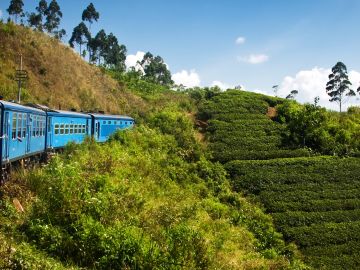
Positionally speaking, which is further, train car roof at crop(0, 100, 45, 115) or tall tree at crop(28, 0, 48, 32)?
tall tree at crop(28, 0, 48, 32)

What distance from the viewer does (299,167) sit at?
31.0 meters

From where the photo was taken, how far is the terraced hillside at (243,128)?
33.2 m

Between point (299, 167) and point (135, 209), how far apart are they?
63.2ft

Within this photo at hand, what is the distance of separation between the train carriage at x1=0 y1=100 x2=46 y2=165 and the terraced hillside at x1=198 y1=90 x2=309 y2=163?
15.5m

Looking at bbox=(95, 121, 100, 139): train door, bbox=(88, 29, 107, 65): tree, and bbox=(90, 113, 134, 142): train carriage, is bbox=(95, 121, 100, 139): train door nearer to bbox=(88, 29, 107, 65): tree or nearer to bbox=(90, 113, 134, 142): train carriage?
bbox=(90, 113, 134, 142): train carriage

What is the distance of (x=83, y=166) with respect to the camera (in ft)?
58.1

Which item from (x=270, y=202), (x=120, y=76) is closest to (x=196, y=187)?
(x=270, y=202)

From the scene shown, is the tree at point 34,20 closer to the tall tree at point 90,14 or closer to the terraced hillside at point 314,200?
the tall tree at point 90,14

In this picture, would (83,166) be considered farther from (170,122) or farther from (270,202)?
(170,122)

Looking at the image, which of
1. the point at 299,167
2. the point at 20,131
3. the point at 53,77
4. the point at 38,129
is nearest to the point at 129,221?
the point at 20,131

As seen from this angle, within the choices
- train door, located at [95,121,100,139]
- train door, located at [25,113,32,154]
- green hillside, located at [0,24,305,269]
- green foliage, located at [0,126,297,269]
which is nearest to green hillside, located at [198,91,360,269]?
green hillside, located at [0,24,305,269]

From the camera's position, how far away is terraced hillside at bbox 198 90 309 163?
109ft

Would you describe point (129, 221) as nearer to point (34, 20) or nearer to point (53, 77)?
point (53, 77)

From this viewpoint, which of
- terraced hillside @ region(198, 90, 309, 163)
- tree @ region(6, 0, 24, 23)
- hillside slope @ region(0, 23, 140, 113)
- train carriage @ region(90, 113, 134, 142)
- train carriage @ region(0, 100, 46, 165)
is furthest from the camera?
tree @ region(6, 0, 24, 23)
